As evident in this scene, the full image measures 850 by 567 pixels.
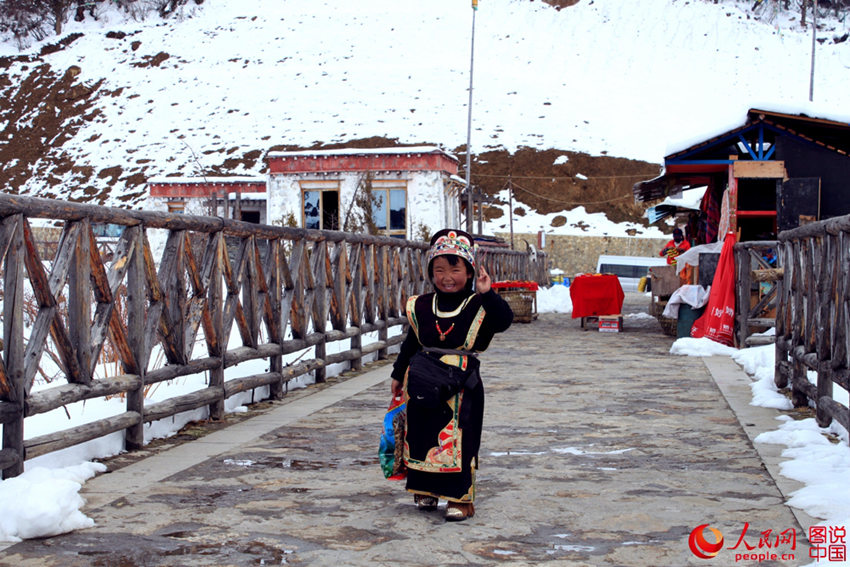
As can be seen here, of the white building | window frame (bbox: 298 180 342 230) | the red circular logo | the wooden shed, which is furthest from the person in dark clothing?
window frame (bbox: 298 180 342 230)

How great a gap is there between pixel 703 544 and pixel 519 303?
45.4ft

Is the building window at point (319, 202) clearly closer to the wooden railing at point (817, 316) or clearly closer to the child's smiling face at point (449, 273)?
the wooden railing at point (817, 316)

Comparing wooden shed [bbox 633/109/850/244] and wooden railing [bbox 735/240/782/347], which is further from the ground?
wooden shed [bbox 633/109/850/244]

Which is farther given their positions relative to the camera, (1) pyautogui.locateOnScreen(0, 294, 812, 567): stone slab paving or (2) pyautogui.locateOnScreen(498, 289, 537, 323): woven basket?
(2) pyautogui.locateOnScreen(498, 289, 537, 323): woven basket

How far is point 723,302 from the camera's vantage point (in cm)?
1210

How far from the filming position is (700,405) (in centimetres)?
747

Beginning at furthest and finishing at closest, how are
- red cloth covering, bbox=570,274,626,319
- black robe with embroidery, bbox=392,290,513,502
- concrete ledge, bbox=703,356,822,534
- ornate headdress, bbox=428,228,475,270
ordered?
red cloth covering, bbox=570,274,626,319 < concrete ledge, bbox=703,356,822,534 < ornate headdress, bbox=428,228,475,270 < black robe with embroidery, bbox=392,290,513,502

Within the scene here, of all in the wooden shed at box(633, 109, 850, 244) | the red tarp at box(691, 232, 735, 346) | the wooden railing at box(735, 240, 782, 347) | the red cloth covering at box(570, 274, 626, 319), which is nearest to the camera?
the wooden railing at box(735, 240, 782, 347)

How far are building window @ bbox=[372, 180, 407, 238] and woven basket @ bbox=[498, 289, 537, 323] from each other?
1172cm

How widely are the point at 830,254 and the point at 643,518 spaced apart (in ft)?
9.18

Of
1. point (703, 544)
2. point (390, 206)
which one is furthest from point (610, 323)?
point (390, 206)

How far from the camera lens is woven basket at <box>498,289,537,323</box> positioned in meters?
17.6

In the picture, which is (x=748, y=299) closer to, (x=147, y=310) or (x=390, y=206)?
(x=147, y=310)

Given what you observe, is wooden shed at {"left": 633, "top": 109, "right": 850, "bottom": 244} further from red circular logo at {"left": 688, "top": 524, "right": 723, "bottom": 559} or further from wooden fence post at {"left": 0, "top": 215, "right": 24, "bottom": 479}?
wooden fence post at {"left": 0, "top": 215, "right": 24, "bottom": 479}
